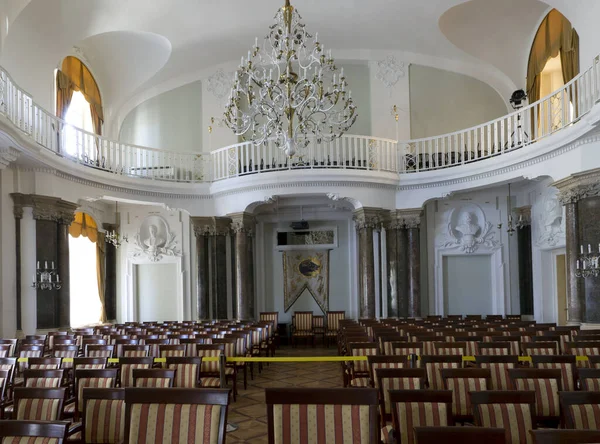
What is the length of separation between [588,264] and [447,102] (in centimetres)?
827

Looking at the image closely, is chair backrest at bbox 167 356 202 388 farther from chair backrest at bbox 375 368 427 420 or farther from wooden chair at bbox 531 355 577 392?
wooden chair at bbox 531 355 577 392

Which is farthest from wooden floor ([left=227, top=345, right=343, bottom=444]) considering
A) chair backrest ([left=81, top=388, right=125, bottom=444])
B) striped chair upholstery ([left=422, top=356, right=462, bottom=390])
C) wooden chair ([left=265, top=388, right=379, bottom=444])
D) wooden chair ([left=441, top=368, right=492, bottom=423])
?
Result: wooden chair ([left=265, top=388, right=379, bottom=444])

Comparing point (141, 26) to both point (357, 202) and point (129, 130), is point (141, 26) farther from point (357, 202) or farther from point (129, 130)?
point (357, 202)

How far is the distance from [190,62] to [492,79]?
9.27 metres

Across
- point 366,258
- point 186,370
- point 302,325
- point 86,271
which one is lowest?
point 302,325

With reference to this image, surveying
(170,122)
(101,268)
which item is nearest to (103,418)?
(101,268)

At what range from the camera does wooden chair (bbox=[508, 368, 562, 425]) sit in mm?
4520

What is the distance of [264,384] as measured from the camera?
29.6 feet

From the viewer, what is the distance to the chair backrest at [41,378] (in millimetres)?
4984

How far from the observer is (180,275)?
54.1ft

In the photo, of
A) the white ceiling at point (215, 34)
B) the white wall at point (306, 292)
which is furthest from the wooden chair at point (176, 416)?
the white wall at point (306, 292)

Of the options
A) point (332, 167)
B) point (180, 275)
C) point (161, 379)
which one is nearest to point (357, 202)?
point (332, 167)

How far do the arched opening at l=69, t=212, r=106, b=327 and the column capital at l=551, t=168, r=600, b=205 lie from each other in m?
12.0

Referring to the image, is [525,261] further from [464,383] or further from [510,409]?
[510,409]
